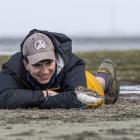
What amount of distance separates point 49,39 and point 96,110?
3.30 feet

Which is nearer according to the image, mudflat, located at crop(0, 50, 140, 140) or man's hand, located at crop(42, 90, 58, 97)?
mudflat, located at crop(0, 50, 140, 140)

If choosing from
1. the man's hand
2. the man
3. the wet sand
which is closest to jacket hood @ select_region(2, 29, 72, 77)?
the man

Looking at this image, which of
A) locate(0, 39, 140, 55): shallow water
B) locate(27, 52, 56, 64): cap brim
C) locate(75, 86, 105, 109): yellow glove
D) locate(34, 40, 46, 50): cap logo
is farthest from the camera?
locate(0, 39, 140, 55): shallow water

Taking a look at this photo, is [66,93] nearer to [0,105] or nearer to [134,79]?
[0,105]

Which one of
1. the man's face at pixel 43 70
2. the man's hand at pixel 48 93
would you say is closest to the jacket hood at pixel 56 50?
the man's face at pixel 43 70

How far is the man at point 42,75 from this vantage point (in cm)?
955

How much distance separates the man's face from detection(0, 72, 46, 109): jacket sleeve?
0.67ft

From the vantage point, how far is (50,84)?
9.73 meters

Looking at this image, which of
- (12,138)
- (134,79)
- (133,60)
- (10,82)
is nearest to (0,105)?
(10,82)

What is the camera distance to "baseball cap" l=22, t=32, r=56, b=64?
951cm

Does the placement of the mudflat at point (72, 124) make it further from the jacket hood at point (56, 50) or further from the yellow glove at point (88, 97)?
the jacket hood at point (56, 50)

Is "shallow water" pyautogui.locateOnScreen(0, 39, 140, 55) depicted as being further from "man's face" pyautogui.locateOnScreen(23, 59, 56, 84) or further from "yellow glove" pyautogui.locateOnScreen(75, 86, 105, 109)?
"man's face" pyautogui.locateOnScreen(23, 59, 56, 84)

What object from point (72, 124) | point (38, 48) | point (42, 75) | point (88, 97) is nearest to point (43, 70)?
point (42, 75)

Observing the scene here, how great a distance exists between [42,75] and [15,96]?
44 cm
